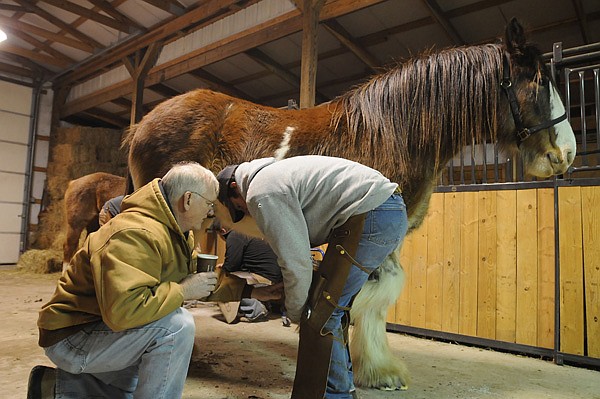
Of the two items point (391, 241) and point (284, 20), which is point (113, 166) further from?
point (391, 241)

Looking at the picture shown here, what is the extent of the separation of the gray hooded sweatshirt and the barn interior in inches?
39.1

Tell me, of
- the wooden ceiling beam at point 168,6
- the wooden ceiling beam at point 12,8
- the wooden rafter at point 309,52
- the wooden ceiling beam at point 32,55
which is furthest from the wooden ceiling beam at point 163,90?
the wooden rafter at point 309,52

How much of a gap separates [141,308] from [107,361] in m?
0.29

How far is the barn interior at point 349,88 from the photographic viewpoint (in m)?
3.07

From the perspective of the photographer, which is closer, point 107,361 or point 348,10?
point 107,361

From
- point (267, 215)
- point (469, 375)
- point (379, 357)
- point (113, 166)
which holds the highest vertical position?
point (113, 166)

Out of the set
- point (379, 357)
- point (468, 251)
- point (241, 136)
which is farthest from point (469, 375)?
point (241, 136)

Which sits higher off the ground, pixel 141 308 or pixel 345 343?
pixel 141 308

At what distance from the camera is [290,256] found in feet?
5.18

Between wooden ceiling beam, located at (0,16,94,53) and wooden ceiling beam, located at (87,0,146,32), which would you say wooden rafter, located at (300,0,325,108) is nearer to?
wooden ceiling beam, located at (87,0,146,32)

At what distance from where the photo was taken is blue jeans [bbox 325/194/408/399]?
174 centimetres

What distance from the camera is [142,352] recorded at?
4.72 feet

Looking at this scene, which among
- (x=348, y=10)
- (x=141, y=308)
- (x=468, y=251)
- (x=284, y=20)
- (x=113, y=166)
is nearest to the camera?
(x=141, y=308)

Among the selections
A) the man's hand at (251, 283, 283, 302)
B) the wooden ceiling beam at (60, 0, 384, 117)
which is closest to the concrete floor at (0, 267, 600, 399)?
the man's hand at (251, 283, 283, 302)
